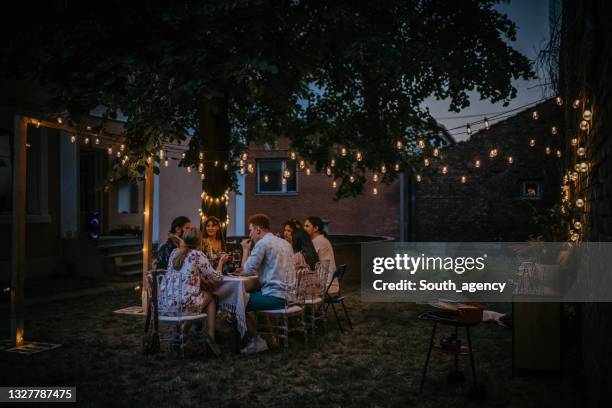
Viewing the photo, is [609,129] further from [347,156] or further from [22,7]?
[22,7]

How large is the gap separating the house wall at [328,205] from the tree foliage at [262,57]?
8.50 meters

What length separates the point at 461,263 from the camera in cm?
1528

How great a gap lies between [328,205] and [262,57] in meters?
12.9

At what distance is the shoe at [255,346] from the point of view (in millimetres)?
6241

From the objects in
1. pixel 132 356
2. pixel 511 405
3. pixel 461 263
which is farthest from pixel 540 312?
pixel 461 263

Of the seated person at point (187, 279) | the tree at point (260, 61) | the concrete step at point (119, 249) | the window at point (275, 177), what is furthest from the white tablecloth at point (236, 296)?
the window at point (275, 177)

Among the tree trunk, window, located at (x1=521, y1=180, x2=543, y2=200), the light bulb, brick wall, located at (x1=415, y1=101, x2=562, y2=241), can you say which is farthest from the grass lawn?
window, located at (x1=521, y1=180, x2=543, y2=200)

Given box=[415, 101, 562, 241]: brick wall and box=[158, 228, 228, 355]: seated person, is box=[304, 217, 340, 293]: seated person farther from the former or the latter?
box=[415, 101, 562, 241]: brick wall

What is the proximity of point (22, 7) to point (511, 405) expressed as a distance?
920 cm

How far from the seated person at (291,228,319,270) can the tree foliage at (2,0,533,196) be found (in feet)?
6.88

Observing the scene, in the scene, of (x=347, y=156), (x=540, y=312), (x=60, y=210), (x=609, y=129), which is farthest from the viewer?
(x=60, y=210)

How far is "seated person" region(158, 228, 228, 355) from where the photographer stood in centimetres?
602

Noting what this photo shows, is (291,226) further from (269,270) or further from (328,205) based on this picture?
(328,205)

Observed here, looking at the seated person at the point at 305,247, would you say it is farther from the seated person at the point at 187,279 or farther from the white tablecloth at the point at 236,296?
the seated person at the point at 187,279
